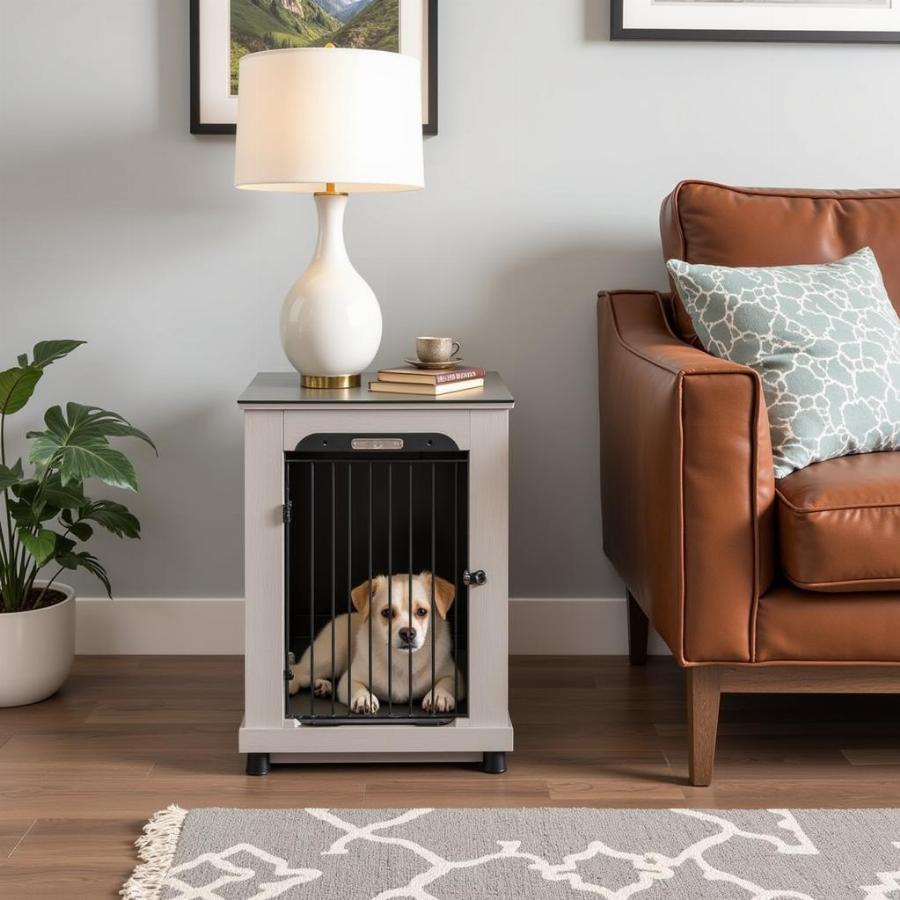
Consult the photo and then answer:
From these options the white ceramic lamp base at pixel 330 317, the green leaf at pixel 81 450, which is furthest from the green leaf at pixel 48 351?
the white ceramic lamp base at pixel 330 317

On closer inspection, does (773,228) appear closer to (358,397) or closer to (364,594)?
(358,397)

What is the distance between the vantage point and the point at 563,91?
8.50ft

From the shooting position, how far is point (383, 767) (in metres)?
2.06

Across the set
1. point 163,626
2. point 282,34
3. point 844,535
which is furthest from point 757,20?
point 163,626

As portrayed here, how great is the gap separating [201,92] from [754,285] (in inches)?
49.5

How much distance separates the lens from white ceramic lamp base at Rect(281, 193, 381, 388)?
84.6 inches

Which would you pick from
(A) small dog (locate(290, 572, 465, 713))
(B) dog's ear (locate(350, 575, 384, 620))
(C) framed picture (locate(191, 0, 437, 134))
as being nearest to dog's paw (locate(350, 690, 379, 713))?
(A) small dog (locate(290, 572, 465, 713))

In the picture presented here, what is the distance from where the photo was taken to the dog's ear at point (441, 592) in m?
2.12

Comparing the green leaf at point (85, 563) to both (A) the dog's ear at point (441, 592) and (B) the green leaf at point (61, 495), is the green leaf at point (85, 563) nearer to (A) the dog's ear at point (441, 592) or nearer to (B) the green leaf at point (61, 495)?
(B) the green leaf at point (61, 495)

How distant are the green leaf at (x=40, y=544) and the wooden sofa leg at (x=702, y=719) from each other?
3.91 feet

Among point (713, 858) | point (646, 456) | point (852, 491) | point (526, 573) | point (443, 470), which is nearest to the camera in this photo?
point (713, 858)

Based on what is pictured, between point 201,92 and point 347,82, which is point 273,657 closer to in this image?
point 347,82

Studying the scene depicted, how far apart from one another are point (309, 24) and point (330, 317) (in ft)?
2.64

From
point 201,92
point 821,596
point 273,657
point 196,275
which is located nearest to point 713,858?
point 821,596
